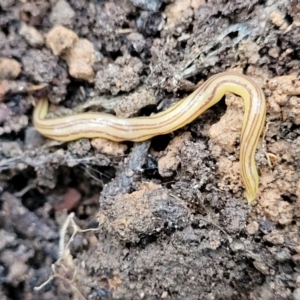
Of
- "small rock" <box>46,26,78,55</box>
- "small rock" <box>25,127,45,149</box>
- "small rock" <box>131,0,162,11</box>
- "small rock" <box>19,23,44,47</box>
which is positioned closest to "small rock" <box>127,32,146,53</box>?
"small rock" <box>131,0,162,11</box>

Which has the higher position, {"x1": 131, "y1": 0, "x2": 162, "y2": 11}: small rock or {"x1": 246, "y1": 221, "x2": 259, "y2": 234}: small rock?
{"x1": 131, "y1": 0, "x2": 162, "y2": 11}: small rock

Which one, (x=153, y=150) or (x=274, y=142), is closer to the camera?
(x=274, y=142)

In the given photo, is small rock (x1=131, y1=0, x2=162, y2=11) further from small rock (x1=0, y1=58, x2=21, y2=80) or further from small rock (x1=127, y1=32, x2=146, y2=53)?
small rock (x1=0, y1=58, x2=21, y2=80)

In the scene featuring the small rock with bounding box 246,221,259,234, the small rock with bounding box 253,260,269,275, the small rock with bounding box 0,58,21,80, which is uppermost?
the small rock with bounding box 0,58,21,80

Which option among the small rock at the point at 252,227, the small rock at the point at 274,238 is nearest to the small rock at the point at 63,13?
the small rock at the point at 252,227

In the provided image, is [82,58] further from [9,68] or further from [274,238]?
[274,238]

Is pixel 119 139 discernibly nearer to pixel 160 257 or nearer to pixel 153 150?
pixel 153 150

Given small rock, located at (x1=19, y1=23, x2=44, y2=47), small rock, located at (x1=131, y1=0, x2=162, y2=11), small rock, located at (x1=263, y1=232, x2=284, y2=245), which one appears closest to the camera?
small rock, located at (x1=263, y1=232, x2=284, y2=245)

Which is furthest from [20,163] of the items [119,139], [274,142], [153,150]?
[274,142]

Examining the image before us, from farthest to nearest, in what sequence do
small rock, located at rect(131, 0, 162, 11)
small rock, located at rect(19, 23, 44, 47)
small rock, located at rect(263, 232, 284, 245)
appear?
small rock, located at rect(19, 23, 44, 47), small rock, located at rect(131, 0, 162, 11), small rock, located at rect(263, 232, 284, 245)
